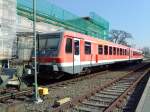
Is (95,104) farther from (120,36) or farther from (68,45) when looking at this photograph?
(120,36)

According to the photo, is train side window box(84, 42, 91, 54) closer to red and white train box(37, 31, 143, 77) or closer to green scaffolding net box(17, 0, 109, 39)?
red and white train box(37, 31, 143, 77)

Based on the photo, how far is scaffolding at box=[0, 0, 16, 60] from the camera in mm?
20484

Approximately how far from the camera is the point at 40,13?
109 feet

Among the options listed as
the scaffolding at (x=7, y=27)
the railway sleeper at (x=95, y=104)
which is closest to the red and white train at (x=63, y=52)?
the scaffolding at (x=7, y=27)

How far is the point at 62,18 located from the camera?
39.8 meters

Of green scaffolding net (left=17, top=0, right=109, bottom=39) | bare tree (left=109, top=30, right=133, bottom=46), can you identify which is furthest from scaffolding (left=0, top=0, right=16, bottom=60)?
bare tree (left=109, top=30, right=133, bottom=46)

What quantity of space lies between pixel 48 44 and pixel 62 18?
2454cm

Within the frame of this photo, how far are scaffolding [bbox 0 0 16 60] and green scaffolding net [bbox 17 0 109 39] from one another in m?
3.88

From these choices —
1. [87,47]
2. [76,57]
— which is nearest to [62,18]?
[87,47]

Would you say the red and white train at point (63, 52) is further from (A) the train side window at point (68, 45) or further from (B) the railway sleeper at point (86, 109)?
(B) the railway sleeper at point (86, 109)

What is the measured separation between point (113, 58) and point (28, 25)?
7947 millimetres

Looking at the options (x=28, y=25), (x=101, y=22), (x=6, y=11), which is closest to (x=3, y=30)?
(x=6, y=11)

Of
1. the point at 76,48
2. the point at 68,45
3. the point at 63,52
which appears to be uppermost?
the point at 68,45

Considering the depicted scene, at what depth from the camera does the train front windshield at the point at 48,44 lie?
15.3 meters
